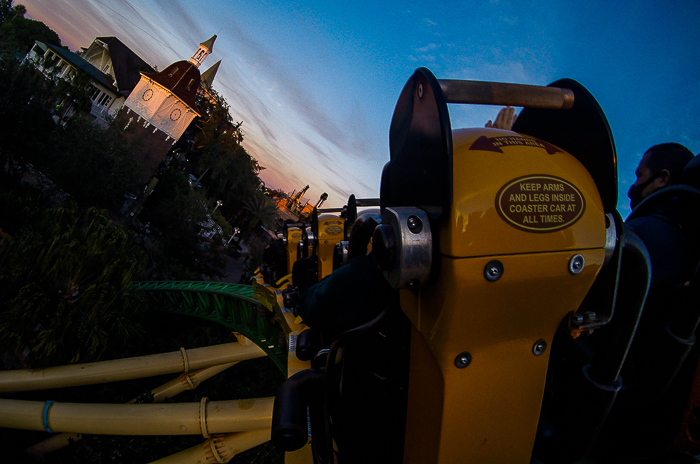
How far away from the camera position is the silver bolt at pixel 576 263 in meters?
1.00

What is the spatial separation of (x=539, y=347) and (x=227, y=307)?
10.6 metres

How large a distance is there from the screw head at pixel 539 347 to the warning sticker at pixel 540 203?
38 cm

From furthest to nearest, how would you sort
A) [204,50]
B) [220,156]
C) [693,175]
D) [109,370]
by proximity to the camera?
1. [204,50]
2. [220,156]
3. [109,370]
4. [693,175]

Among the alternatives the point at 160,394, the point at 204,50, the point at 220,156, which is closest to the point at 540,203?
the point at 160,394

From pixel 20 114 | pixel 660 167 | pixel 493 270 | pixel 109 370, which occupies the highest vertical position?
pixel 660 167

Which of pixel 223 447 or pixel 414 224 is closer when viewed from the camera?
pixel 414 224

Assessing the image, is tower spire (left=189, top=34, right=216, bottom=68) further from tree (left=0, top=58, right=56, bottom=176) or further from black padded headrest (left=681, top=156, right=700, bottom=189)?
black padded headrest (left=681, top=156, right=700, bottom=189)

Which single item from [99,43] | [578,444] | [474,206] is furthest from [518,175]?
[99,43]

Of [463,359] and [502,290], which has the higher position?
[502,290]

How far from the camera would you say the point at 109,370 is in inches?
355

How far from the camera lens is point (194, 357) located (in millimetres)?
9664

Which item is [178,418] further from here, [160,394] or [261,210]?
[261,210]

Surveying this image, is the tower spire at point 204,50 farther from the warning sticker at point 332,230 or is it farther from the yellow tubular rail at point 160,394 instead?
the warning sticker at point 332,230

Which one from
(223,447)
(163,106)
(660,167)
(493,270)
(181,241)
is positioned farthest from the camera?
(163,106)
